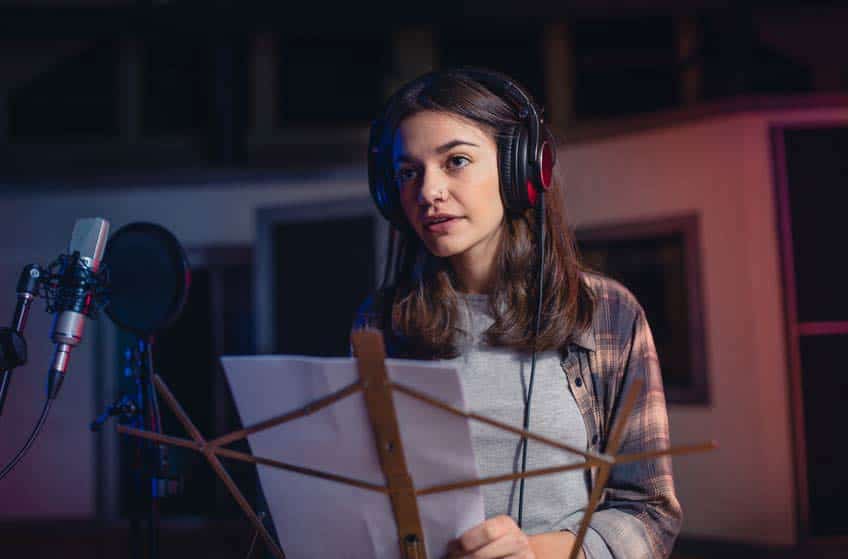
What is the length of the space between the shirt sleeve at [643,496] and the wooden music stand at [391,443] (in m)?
0.33

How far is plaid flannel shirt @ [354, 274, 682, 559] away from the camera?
3.98 ft

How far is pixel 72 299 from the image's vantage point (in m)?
1.31

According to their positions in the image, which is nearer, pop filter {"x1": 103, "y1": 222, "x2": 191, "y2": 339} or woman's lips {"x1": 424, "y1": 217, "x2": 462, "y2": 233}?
woman's lips {"x1": 424, "y1": 217, "x2": 462, "y2": 233}

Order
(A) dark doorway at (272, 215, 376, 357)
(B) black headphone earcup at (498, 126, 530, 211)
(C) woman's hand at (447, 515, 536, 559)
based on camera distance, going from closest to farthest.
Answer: (C) woman's hand at (447, 515, 536, 559), (B) black headphone earcup at (498, 126, 530, 211), (A) dark doorway at (272, 215, 376, 357)

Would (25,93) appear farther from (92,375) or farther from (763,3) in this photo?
(763,3)

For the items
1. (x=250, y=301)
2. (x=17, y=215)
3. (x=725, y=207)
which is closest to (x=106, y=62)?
(x=17, y=215)

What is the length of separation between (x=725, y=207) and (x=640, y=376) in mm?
2607

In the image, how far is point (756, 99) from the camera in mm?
3490

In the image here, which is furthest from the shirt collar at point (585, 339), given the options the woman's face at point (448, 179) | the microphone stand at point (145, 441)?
the microphone stand at point (145, 441)

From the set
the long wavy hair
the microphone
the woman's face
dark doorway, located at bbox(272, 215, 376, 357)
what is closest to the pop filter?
the microphone

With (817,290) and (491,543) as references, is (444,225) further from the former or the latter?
(817,290)

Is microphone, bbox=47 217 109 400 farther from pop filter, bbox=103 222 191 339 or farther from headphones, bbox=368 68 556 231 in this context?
headphones, bbox=368 68 556 231

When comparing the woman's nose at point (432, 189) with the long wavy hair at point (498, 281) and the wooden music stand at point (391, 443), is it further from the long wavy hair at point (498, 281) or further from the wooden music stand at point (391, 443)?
the wooden music stand at point (391, 443)

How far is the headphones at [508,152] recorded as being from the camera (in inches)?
51.9
